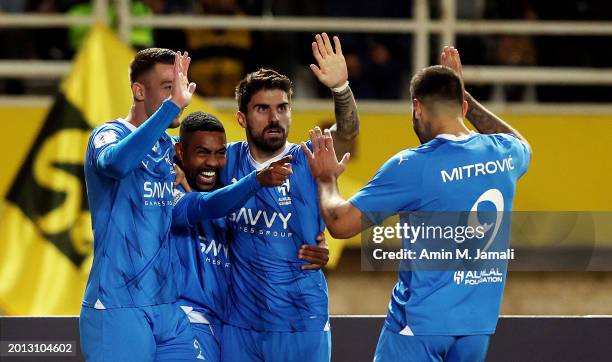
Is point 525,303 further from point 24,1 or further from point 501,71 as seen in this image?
point 24,1

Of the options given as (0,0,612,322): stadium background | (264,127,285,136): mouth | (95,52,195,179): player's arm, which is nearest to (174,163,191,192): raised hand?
(264,127,285,136): mouth

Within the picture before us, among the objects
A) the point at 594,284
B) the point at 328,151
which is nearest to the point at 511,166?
the point at 328,151

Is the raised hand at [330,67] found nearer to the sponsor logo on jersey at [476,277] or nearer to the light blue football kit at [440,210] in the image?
the light blue football kit at [440,210]

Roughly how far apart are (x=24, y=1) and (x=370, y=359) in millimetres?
5947

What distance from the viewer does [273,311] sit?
6.42 meters

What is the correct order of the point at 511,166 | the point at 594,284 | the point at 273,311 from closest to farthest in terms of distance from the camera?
the point at 511,166 → the point at 273,311 → the point at 594,284

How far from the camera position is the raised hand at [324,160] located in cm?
592

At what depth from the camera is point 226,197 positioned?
19.7 ft

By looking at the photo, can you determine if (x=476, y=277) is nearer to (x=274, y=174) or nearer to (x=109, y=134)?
(x=274, y=174)

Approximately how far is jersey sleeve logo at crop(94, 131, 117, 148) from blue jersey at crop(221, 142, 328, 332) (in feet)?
2.61

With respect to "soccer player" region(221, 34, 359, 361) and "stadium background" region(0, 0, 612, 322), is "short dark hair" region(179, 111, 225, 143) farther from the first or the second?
"stadium background" region(0, 0, 612, 322)

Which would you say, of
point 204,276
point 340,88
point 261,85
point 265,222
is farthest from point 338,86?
point 204,276

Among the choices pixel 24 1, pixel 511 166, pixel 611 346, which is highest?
pixel 24 1

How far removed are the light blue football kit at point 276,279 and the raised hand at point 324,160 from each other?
1.68 feet
